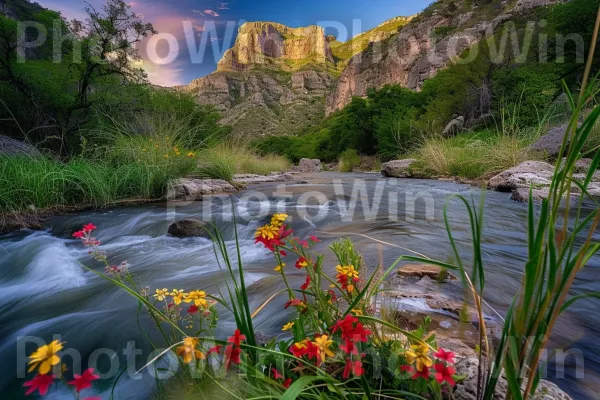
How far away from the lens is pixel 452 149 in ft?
38.0

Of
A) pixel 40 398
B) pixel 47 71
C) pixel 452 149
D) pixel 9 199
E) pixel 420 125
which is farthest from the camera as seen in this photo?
pixel 420 125

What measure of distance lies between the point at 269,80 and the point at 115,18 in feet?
270

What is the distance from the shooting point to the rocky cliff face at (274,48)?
107981mm

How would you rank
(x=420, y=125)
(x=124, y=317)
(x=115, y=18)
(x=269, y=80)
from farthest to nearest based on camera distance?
(x=269, y=80) < (x=420, y=125) < (x=115, y=18) < (x=124, y=317)

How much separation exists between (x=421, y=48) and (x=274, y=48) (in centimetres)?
7471

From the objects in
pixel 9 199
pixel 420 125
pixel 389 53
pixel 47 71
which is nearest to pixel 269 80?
pixel 389 53

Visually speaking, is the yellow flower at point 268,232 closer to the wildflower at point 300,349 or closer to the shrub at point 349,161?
the wildflower at point 300,349

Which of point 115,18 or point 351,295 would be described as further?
point 115,18

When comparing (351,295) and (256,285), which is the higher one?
(351,295)

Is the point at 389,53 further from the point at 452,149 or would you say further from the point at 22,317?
the point at 22,317

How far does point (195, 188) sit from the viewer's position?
24.3 feet

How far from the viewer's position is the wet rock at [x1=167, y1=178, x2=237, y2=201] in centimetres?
709

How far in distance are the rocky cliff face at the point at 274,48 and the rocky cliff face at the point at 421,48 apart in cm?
3569

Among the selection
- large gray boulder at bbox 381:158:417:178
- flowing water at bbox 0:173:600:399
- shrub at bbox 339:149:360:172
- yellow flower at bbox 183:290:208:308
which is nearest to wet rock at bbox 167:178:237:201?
flowing water at bbox 0:173:600:399
